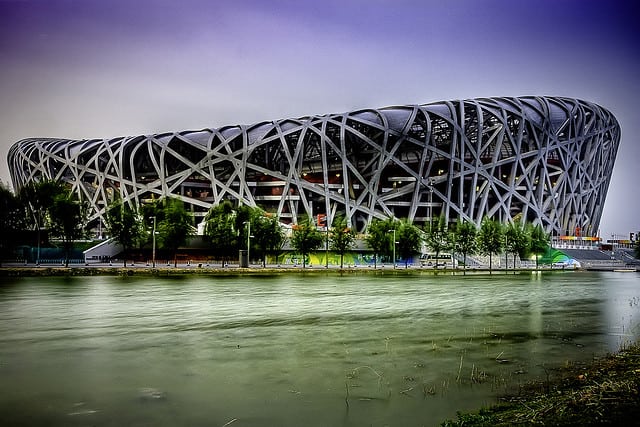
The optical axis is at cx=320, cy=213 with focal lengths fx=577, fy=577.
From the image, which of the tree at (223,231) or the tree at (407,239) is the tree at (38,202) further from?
the tree at (407,239)

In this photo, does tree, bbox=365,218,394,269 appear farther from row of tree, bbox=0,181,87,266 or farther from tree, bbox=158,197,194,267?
row of tree, bbox=0,181,87,266

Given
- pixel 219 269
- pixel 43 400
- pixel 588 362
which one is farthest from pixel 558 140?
pixel 43 400

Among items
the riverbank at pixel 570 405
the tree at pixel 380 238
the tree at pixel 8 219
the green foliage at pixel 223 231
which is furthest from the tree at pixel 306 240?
the riverbank at pixel 570 405

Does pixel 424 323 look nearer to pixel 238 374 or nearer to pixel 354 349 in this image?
pixel 354 349

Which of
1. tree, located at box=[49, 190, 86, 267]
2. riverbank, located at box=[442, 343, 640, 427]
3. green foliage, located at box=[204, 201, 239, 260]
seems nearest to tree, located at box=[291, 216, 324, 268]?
green foliage, located at box=[204, 201, 239, 260]

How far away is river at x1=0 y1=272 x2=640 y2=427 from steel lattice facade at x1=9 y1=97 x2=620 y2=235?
61990 mm

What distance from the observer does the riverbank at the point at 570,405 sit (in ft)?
24.4

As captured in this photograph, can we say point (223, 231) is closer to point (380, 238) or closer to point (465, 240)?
point (380, 238)

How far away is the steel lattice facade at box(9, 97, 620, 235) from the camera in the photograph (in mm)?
89000

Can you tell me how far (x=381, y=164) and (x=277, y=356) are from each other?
75.2 meters

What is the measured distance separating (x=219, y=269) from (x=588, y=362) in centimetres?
4819

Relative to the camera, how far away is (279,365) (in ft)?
43.1

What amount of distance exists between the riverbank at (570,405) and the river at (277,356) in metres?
0.68

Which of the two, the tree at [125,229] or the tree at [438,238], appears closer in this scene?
the tree at [125,229]
